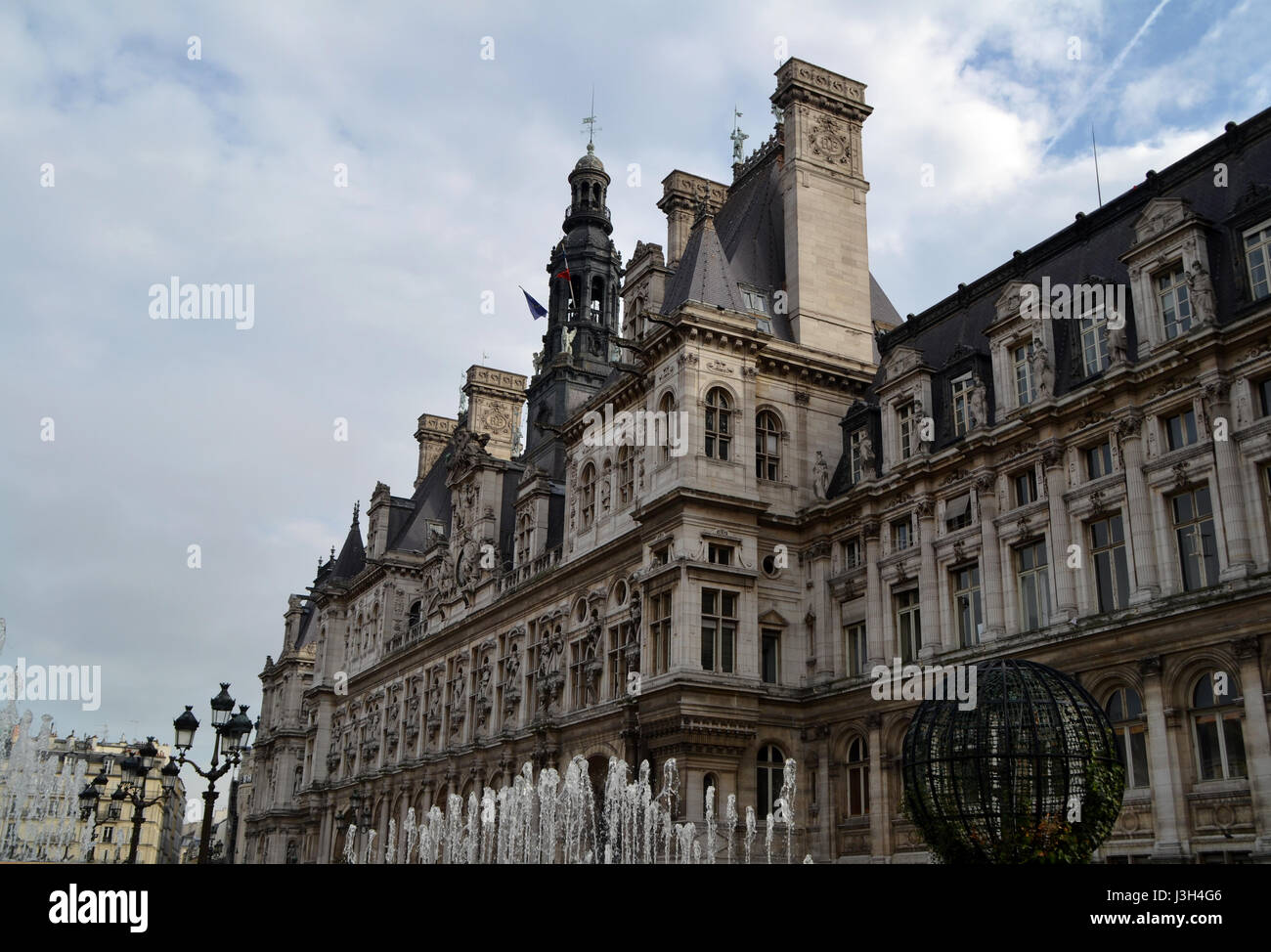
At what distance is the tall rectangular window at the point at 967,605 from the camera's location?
102ft

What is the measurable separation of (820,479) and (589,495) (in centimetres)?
1073

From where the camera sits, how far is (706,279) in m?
39.0

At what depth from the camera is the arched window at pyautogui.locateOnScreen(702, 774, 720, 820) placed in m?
33.6

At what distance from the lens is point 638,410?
134 ft

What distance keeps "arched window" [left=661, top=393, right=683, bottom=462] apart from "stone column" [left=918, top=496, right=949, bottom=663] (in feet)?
27.4

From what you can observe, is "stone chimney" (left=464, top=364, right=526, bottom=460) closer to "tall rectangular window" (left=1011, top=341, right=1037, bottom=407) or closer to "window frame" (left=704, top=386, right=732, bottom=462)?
"window frame" (left=704, top=386, right=732, bottom=462)

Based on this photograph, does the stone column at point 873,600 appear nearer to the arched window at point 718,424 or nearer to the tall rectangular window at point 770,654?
the tall rectangular window at point 770,654

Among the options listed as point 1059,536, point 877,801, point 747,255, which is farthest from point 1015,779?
point 747,255

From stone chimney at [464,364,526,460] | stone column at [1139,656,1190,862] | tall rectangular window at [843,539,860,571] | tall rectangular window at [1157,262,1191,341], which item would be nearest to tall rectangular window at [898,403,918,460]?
tall rectangular window at [843,539,860,571]

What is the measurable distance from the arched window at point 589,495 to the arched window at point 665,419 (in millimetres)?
6664

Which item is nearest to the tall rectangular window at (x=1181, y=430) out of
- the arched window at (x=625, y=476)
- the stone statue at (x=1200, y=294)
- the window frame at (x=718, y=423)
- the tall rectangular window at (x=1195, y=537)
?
the tall rectangular window at (x=1195, y=537)

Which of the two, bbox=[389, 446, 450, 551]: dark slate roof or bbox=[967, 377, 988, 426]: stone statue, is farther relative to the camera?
bbox=[389, 446, 450, 551]: dark slate roof
